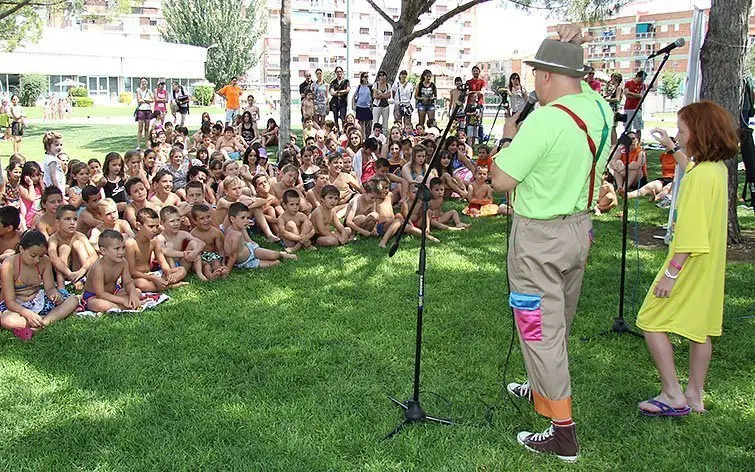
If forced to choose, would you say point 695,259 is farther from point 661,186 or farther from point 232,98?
point 232,98

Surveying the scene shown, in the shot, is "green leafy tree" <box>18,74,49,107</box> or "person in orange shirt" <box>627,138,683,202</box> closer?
"person in orange shirt" <box>627,138,683,202</box>

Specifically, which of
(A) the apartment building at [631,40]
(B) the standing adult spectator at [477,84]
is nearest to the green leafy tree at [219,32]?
(A) the apartment building at [631,40]

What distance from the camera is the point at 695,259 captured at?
11.8 ft

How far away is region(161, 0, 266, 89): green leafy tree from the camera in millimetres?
59031

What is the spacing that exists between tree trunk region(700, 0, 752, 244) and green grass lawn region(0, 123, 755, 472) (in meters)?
1.78

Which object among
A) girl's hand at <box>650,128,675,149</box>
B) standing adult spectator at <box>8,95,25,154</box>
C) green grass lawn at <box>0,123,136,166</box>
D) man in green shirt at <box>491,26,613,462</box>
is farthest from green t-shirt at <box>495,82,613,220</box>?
standing adult spectator at <box>8,95,25,154</box>

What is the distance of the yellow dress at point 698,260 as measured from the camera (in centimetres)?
351

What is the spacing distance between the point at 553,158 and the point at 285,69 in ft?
33.3

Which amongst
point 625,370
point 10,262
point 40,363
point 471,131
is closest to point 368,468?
point 625,370

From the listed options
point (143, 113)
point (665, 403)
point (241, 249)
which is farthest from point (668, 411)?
point (143, 113)

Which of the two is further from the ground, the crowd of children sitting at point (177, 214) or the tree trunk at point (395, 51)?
the tree trunk at point (395, 51)

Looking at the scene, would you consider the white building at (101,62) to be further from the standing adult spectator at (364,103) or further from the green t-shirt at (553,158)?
the green t-shirt at (553,158)

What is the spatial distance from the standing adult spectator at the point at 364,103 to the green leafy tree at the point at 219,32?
4479 centimetres

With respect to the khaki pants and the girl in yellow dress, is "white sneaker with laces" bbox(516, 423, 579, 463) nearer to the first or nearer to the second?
the khaki pants
